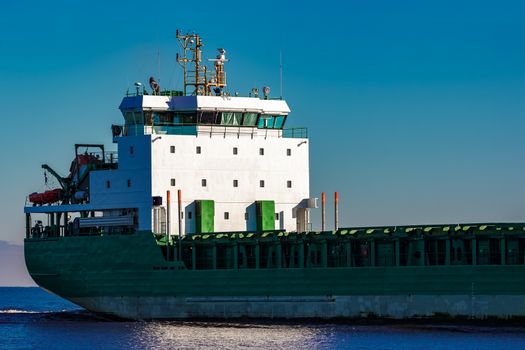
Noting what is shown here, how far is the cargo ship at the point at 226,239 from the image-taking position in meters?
46.2

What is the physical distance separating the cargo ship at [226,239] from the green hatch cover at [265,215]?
5 cm

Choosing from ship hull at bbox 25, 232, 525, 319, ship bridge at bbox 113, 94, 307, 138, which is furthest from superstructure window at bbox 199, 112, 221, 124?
ship hull at bbox 25, 232, 525, 319

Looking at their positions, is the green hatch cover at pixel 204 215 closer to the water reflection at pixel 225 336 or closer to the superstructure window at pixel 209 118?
the superstructure window at pixel 209 118

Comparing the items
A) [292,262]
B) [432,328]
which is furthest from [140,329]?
[432,328]

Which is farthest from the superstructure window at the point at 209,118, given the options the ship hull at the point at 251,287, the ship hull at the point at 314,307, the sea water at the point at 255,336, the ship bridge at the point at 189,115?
the sea water at the point at 255,336

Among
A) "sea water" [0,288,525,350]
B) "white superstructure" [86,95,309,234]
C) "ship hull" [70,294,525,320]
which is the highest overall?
"white superstructure" [86,95,309,234]

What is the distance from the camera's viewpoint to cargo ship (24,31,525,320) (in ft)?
151

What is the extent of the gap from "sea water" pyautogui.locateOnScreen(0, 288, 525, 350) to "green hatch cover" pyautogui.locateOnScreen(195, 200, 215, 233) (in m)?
4.14

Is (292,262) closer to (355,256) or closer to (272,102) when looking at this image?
(355,256)

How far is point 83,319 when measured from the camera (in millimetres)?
55312

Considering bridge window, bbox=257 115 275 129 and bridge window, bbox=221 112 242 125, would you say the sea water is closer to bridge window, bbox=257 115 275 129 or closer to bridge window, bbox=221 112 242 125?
bridge window, bbox=221 112 242 125

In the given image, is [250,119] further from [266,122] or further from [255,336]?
[255,336]

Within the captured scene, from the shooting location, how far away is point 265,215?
2117 inches

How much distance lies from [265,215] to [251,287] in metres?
4.81
